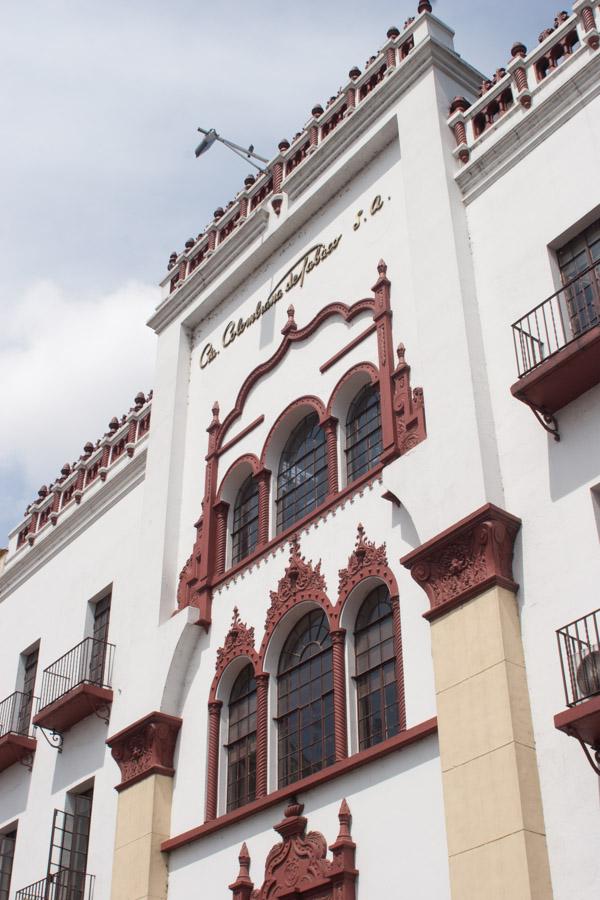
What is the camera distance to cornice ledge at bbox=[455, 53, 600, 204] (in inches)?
585

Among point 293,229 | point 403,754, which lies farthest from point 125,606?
point 403,754

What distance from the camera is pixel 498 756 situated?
11.7 m

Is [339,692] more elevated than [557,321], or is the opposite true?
[557,321]

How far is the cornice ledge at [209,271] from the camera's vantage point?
20769 mm

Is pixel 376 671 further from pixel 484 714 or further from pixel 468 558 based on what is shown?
pixel 484 714

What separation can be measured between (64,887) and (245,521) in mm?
6240

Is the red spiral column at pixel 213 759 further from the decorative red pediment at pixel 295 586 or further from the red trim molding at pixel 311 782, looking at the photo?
the decorative red pediment at pixel 295 586

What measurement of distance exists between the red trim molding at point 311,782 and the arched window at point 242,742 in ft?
1.59

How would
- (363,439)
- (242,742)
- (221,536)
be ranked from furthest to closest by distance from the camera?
1. (221,536)
2. (363,439)
3. (242,742)

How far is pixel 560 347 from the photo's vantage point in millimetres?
13336

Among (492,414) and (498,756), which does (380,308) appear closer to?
(492,414)

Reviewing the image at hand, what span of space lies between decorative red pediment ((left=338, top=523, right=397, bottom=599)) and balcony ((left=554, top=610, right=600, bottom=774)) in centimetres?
341

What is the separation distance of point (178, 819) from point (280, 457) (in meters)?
5.50

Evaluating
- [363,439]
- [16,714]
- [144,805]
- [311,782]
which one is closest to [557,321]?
[363,439]
